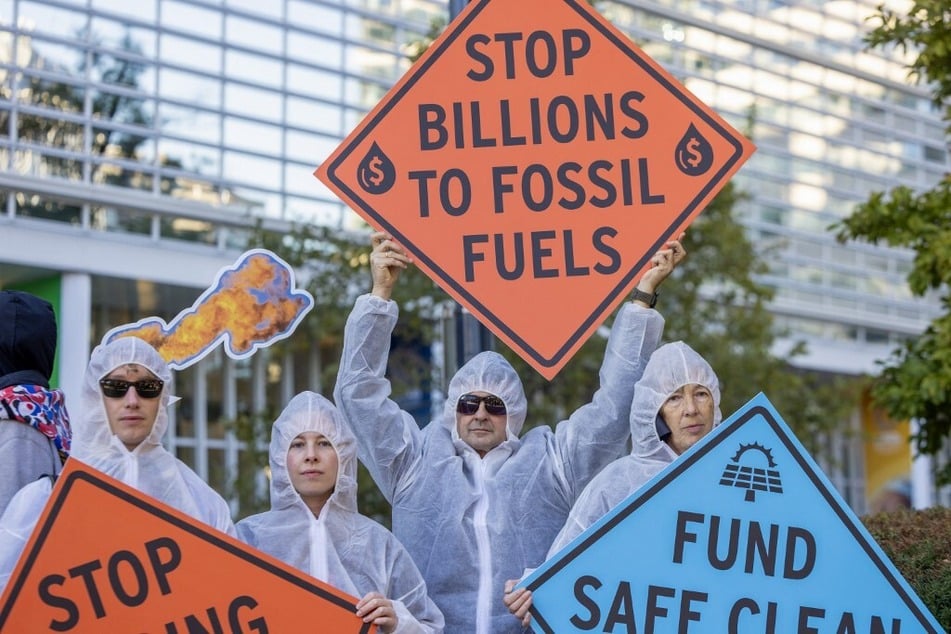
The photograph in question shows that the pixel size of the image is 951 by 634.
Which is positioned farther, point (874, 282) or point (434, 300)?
point (874, 282)

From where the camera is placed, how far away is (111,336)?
553 cm

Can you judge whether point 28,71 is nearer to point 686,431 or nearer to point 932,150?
point 686,431

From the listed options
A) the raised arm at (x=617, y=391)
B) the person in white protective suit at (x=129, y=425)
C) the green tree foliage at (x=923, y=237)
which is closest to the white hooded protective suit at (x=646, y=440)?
the raised arm at (x=617, y=391)

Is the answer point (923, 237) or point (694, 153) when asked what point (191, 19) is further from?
point (694, 153)

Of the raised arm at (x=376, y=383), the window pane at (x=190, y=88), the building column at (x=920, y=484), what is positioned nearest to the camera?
the raised arm at (x=376, y=383)

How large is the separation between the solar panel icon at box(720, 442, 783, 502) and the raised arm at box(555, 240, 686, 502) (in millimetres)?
777

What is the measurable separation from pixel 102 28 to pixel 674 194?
1076 cm

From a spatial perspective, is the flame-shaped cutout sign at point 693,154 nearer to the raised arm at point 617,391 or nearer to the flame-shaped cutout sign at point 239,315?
the raised arm at point 617,391

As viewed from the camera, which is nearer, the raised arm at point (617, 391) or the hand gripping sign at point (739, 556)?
the hand gripping sign at point (739, 556)

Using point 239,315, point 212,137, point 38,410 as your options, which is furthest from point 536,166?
point 212,137

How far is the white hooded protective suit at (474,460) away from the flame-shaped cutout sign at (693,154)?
55 centimetres

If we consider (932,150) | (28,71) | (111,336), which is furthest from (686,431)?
(932,150)

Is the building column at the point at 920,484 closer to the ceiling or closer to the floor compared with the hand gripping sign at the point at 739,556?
closer to the floor

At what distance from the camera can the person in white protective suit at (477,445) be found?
534 cm
